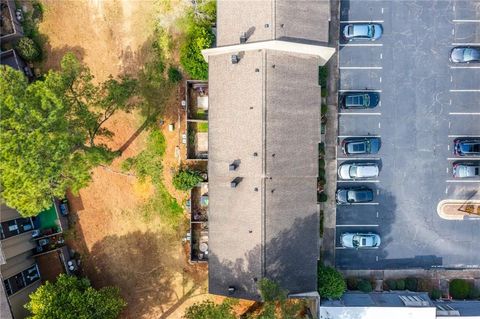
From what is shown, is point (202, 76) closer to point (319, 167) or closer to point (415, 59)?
point (319, 167)

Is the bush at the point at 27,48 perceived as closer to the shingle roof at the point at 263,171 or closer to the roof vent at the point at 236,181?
the shingle roof at the point at 263,171

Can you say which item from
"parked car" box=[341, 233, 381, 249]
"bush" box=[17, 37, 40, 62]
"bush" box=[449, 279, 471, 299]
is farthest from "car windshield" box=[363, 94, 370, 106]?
"bush" box=[17, 37, 40, 62]

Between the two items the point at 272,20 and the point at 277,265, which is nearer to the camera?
the point at 272,20

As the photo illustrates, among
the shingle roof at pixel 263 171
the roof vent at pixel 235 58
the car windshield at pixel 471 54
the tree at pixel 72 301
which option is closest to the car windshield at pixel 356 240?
the shingle roof at pixel 263 171

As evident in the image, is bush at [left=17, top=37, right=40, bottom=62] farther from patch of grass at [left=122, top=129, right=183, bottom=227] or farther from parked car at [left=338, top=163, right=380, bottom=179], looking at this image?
parked car at [left=338, top=163, right=380, bottom=179]

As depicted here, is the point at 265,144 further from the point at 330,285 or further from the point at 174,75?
the point at 330,285

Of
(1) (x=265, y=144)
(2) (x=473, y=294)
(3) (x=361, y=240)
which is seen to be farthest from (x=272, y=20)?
(2) (x=473, y=294)

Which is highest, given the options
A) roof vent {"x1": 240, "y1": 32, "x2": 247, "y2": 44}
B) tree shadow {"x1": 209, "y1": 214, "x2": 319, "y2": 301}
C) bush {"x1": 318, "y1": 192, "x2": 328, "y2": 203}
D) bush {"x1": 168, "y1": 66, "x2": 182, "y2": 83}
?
roof vent {"x1": 240, "y1": 32, "x2": 247, "y2": 44}
